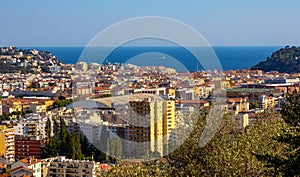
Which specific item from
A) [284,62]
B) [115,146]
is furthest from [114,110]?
[284,62]

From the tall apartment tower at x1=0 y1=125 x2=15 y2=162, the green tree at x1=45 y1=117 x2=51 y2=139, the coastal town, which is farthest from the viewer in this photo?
the green tree at x1=45 y1=117 x2=51 y2=139

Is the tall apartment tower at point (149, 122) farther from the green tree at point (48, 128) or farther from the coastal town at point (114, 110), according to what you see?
the green tree at point (48, 128)

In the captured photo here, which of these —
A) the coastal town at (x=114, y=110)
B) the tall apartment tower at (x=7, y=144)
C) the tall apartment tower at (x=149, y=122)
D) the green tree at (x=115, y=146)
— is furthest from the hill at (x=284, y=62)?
the green tree at (x=115, y=146)

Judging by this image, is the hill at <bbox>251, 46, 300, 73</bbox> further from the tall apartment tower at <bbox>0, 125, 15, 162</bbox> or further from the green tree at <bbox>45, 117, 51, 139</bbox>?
the tall apartment tower at <bbox>0, 125, 15, 162</bbox>

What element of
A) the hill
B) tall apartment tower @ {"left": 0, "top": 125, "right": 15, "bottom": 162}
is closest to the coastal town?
tall apartment tower @ {"left": 0, "top": 125, "right": 15, "bottom": 162}

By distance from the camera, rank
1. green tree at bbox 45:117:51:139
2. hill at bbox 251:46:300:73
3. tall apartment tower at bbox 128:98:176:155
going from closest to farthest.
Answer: tall apartment tower at bbox 128:98:176:155, green tree at bbox 45:117:51:139, hill at bbox 251:46:300:73

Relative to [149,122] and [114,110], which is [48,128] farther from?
[149,122]

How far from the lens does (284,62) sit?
38875mm

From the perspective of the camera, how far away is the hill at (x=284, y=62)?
1502 inches

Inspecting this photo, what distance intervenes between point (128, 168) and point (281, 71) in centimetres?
3475

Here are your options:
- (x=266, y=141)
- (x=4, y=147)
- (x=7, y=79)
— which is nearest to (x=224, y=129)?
(x=266, y=141)

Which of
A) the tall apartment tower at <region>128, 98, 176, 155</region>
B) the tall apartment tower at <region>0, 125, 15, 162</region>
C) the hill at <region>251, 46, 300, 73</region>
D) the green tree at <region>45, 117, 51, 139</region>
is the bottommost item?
the tall apartment tower at <region>0, 125, 15, 162</region>

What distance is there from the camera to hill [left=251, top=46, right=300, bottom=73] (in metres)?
38.2

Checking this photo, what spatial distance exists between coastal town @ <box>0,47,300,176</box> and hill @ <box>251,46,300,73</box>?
210 inches
